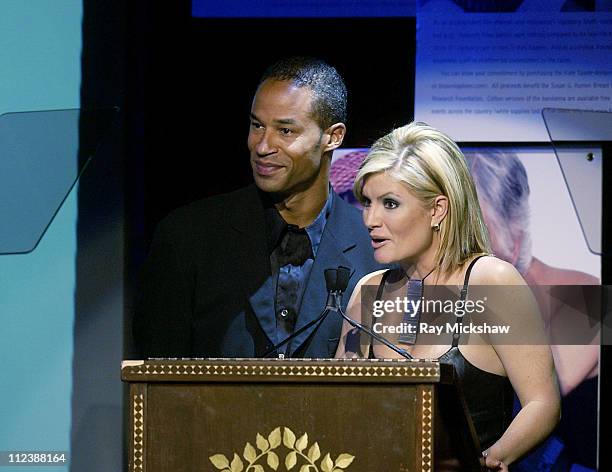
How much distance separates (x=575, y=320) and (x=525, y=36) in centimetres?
100

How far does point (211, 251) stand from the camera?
13.1 ft

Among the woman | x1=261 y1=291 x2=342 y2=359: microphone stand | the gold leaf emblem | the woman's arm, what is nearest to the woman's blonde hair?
the woman

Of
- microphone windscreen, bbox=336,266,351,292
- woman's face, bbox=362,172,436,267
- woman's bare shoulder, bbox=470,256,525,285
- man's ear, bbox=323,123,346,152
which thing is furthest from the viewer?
man's ear, bbox=323,123,346,152

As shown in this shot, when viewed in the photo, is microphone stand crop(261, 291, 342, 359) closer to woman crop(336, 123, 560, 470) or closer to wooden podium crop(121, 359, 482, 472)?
woman crop(336, 123, 560, 470)

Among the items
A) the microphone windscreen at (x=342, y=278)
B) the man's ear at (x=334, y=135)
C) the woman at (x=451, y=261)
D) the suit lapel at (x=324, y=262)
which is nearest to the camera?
the woman at (x=451, y=261)

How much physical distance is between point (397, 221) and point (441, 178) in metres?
0.19

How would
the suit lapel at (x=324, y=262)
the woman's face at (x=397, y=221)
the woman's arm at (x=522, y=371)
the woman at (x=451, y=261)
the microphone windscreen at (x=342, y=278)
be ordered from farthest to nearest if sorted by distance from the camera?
the suit lapel at (x=324, y=262), the microphone windscreen at (x=342, y=278), the woman's face at (x=397, y=221), the woman at (x=451, y=261), the woman's arm at (x=522, y=371)

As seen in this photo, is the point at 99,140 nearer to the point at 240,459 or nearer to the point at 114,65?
the point at 114,65

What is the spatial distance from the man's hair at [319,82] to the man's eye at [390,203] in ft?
2.15

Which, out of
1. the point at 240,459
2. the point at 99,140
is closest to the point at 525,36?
the point at 99,140

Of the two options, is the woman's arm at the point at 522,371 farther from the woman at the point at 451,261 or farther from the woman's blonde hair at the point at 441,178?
the woman's blonde hair at the point at 441,178

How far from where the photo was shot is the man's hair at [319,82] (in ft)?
12.9

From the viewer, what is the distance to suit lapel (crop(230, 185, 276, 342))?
3900mm

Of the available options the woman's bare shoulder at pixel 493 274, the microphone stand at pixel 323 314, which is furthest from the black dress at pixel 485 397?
the microphone stand at pixel 323 314
